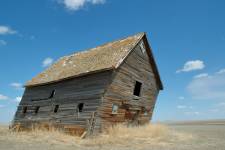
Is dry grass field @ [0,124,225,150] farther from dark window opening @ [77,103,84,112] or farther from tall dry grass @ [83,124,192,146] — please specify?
dark window opening @ [77,103,84,112]

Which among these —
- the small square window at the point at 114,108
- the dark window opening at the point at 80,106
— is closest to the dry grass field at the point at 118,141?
the small square window at the point at 114,108

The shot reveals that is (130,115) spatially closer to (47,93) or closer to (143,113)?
(143,113)

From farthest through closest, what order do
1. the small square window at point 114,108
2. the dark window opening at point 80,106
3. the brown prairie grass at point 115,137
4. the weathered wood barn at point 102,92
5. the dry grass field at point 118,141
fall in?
the dark window opening at point 80,106 → the small square window at point 114,108 → the weathered wood barn at point 102,92 → the brown prairie grass at point 115,137 → the dry grass field at point 118,141

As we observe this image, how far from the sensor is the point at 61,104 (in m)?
18.4

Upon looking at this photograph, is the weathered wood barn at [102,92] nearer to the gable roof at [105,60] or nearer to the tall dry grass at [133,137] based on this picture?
the gable roof at [105,60]

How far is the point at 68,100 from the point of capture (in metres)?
18.0

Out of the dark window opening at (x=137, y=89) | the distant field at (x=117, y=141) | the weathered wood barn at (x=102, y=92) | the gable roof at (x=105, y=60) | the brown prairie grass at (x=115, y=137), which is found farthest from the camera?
the dark window opening at (x=137, y=89)

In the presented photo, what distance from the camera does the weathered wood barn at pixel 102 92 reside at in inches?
624

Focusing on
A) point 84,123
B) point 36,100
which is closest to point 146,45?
point 84,123

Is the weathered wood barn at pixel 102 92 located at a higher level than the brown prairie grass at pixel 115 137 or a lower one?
higher

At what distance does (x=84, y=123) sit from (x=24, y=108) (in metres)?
9.58

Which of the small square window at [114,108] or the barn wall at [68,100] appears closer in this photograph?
the barn wall at [68,100]

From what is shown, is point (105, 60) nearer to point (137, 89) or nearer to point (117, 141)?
point (137, 89)

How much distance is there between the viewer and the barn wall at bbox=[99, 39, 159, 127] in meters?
16.0
